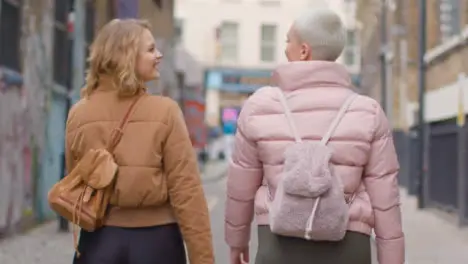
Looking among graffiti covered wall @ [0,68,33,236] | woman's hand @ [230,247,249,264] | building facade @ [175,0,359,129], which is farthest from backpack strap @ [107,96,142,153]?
building facade @ [175,0,359,129]

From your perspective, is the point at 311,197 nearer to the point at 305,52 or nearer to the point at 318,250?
the point at 318,250

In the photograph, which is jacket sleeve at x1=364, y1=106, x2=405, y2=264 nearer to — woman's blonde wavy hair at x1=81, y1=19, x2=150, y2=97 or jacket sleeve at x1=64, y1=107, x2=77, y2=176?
woman's blonde wavy hair at x1=81, y1=19, x2=150, y2=97

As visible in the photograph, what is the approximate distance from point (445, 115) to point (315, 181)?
16.3 meters

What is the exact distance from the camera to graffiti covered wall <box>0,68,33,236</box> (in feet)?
41.2

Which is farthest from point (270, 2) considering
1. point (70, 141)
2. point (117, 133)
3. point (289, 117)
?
point (289, 117)

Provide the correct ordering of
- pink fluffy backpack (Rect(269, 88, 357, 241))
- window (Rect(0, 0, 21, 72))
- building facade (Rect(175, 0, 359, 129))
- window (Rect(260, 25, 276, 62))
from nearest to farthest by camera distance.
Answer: pink fluffy backpack (Rect(269, 88, 357, 241)), window (Rect(0, 0, 21, 72)), building facade (Rect(175, 0, 359, 129)), window (Rect(260, 25, 276, 62))

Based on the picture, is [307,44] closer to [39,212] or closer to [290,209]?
[290,209]

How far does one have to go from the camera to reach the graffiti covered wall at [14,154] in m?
12.6

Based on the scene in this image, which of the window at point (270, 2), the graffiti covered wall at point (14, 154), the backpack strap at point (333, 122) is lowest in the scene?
the graffiti covered wall at point (14, 154)

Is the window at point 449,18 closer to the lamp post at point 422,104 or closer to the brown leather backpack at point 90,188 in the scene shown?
the lamp post at point 422,104

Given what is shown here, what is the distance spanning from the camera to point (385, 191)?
3492 millimetres

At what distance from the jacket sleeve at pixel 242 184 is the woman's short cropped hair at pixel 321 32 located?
307mm

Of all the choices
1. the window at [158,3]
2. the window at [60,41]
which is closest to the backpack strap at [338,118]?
the window at [60,41]

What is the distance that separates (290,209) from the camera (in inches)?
132
